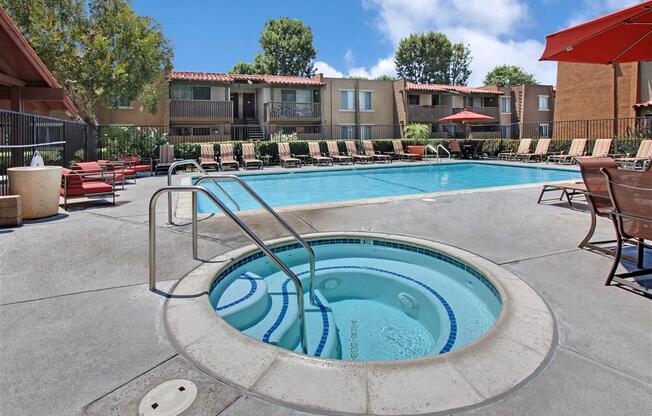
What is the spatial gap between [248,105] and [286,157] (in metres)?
14.4

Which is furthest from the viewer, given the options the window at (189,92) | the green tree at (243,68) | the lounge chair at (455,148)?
the green tree at (243,68)

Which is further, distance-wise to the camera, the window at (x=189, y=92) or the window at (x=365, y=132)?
the window at (x=365, y=132)

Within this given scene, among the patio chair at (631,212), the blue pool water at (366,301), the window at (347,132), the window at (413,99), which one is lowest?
the blue pool water at (366,301)

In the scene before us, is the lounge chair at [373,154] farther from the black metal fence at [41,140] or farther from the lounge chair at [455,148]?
the black metal fence at [41,140]

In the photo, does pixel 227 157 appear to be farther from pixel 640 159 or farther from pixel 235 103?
pixel 640 159

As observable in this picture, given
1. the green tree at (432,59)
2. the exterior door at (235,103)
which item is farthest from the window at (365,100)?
the green tree at (432,59)

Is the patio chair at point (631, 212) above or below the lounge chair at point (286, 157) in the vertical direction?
below

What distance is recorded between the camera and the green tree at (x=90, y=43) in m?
17.9

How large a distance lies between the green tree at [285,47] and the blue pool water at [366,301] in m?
46.6

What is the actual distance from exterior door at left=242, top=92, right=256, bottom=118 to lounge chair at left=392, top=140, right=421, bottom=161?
1369 cm

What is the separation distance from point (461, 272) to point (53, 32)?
2137 cm

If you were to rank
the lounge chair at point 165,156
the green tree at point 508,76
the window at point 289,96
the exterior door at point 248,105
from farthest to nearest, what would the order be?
the green tree at point 508,76 → the exterior door at point 248,105 → the window at point 289,96 → the lounge chair at point 165,156

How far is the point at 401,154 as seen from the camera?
72.2ft

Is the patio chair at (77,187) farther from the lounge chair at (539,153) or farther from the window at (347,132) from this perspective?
the window at (347,132)
